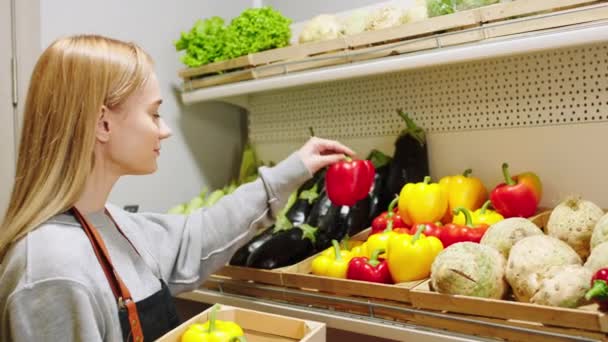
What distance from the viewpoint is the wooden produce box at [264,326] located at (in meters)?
1.18

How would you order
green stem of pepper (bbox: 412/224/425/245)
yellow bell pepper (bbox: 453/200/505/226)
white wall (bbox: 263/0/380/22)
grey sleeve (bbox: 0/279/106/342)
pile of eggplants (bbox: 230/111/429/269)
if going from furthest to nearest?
white wall (bbox: 263/0/380/22) → pile of eggplants (bbox: 230/111/429/269) → yellow bell pepper (bbox: 453/200/505/226) → green stem of pepper (bbox: 412/224/425/245) → grey sleeve (bbox: 0/279/106/342)

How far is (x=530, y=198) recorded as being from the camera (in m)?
1.59

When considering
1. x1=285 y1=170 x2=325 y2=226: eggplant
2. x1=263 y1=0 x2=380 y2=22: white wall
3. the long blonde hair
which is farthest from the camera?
x1=263 y1=0 x2=380 y2=22: white wall

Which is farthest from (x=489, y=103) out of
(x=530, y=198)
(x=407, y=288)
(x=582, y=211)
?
(x=407, y=288)

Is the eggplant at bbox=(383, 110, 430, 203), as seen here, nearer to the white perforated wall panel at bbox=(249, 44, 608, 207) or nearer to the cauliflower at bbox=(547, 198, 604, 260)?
the white perforated wall panel at bbox=(249, 44, 608, 207)

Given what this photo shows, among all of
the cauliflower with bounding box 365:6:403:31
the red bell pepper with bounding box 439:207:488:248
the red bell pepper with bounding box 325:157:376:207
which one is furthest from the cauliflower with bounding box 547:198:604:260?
the cauliflower with bounding box 365:6:403:31

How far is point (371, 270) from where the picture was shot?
145 centimetres

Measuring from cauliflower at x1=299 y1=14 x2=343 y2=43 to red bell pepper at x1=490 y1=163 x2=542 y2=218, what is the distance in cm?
70

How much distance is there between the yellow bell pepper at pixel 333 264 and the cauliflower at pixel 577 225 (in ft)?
1.75

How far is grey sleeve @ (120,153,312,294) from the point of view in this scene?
148 cm

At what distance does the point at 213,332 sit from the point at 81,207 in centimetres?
40

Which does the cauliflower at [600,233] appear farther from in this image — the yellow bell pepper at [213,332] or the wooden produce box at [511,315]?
the yellow bell pepper at [213,332]

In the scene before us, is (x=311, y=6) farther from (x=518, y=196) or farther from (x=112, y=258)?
(x=112, y=258)

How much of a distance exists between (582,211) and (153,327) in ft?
3.40
